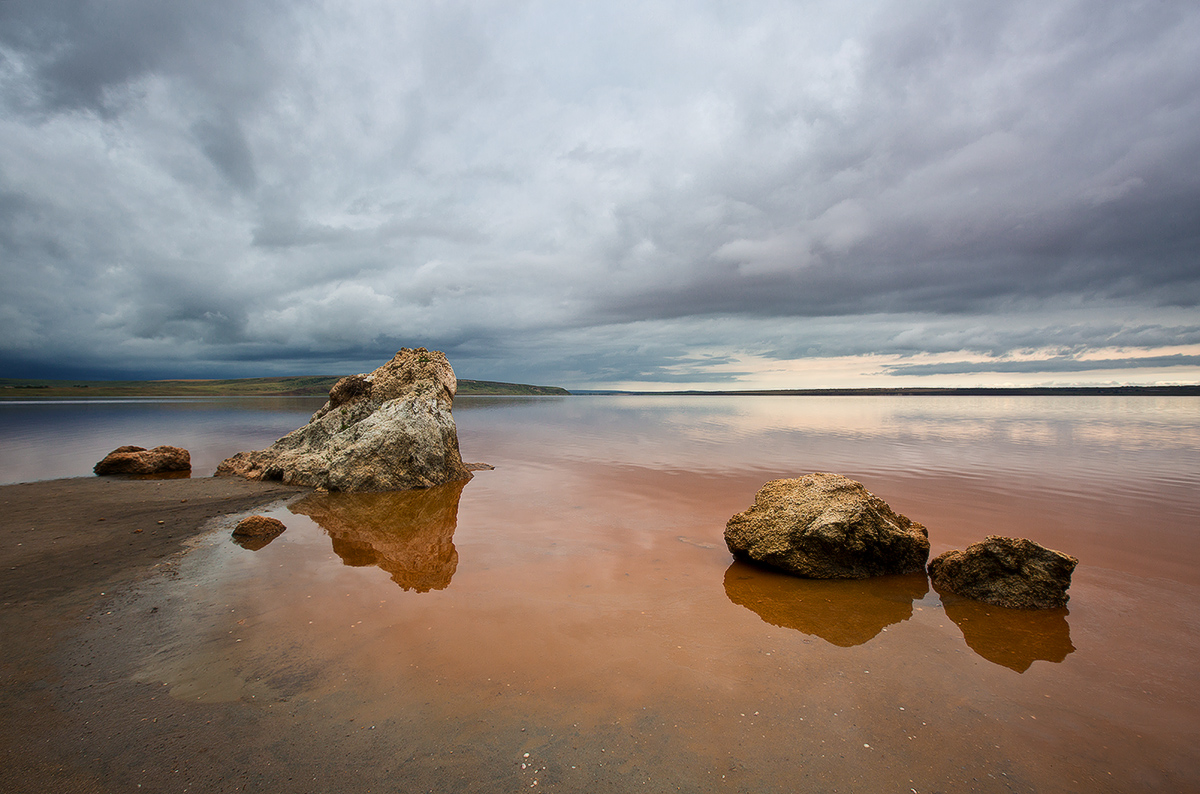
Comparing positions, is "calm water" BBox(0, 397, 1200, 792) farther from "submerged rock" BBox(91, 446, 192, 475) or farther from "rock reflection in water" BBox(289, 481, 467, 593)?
"submerged rock" BBox(91, 446, 192, 475)

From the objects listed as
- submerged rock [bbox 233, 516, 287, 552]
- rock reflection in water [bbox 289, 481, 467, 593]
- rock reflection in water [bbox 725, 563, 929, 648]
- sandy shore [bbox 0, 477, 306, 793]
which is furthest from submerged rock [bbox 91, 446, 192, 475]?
rock reflection in water [bbox 725, 563, 929, 648]

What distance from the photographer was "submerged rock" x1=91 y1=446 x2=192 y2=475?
16375 mm

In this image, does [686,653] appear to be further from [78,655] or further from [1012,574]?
[78,655]

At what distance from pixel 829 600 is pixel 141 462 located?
21155mm

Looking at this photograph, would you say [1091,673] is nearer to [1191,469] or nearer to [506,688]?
[506,688]

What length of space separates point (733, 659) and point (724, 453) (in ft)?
57.4

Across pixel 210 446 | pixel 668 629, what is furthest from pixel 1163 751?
pixel 210 446

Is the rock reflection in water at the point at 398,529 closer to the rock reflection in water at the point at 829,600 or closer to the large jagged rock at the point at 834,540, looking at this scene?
the rock reflection in water at the point at 829,600

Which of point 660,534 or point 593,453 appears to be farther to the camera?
point 593,453

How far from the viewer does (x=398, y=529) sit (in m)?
10.4

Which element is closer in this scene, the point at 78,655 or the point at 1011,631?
the point at 78,655

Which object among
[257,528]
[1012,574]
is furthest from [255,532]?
[1012,574]

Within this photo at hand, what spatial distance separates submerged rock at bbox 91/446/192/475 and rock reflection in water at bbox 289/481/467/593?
322 inches

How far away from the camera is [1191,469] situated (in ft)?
58.0
